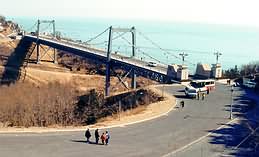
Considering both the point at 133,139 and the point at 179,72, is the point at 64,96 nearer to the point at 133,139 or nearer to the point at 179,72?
the point at 179,72

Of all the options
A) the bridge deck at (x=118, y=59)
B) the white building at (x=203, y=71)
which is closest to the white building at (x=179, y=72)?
the bridge deck at (x=118, y=59)

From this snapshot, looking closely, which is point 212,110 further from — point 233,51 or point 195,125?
point 233,51

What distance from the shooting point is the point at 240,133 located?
26.3 m

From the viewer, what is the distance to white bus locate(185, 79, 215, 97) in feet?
122

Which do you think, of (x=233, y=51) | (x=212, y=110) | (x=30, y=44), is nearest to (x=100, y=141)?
(x=212, y=110)

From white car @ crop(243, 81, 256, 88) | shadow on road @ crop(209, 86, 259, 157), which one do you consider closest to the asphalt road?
shadow on road @ crop(209, 86, 259, 157)

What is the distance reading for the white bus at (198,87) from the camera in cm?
3706

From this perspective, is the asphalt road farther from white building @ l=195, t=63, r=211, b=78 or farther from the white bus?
white building @ l=195, t=63, r=211, b=78

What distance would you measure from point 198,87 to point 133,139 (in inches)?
610

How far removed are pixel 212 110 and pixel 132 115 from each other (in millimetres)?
5624

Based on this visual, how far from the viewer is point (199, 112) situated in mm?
31703

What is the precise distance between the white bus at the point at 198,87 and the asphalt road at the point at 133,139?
5468mm

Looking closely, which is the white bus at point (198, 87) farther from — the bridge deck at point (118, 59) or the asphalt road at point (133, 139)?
the bridge deck at point (118, 59)

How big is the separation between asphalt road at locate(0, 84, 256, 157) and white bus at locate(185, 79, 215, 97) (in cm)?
547
